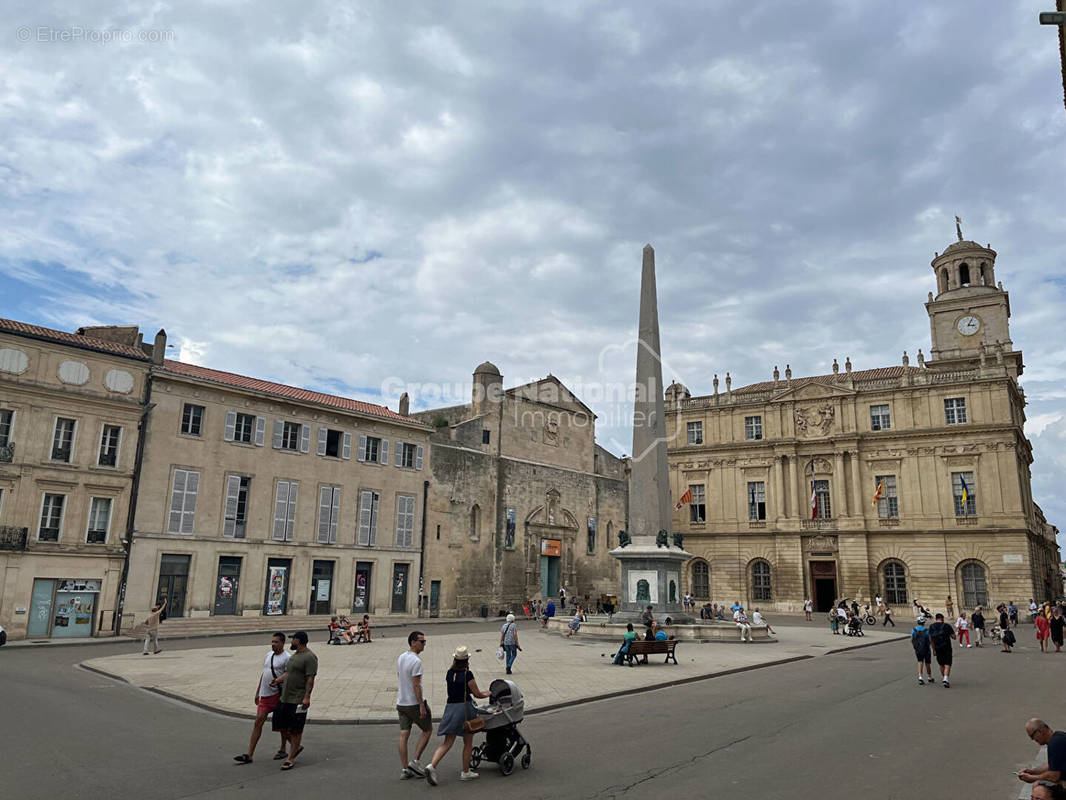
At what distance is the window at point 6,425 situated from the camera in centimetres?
2227

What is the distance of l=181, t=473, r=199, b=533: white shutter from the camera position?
25969 mm

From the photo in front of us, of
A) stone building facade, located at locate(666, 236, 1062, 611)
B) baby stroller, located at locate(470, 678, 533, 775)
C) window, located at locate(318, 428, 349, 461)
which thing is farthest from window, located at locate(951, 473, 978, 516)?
baby stroller, located at locate(470, 678, 533, 775)

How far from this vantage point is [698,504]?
46.2 metres

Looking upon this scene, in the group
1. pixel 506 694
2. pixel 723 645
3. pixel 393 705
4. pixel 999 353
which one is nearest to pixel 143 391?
pixel 393 705

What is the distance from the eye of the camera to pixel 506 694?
7.44m

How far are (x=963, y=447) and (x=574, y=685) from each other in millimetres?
33562

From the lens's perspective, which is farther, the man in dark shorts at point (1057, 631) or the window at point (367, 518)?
the window at point (367, 518)

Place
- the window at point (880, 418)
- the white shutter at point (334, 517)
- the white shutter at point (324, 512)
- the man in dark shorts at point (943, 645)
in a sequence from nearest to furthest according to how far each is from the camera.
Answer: the man in dark shorts at point (943, 645) → the white shutter at point (324, 512) → the white shutter at point (334, 517) → the window at point (880, 418)

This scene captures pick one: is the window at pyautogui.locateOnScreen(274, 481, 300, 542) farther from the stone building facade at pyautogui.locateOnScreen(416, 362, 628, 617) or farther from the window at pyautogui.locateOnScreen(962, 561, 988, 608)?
the window at pyautogui.locateOnScreen(962, 561, 988, 608)

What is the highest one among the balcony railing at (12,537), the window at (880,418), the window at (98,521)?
the window at (880,418)

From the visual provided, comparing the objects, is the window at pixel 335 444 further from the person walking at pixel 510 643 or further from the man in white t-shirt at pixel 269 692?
the man in white t-shirt at pixel 269 692

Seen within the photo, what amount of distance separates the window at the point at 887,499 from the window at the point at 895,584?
264 cm

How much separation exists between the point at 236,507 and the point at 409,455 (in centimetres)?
860

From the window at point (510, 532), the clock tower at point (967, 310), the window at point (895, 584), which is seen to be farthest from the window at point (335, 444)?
the clock tower at point (967, 310)
